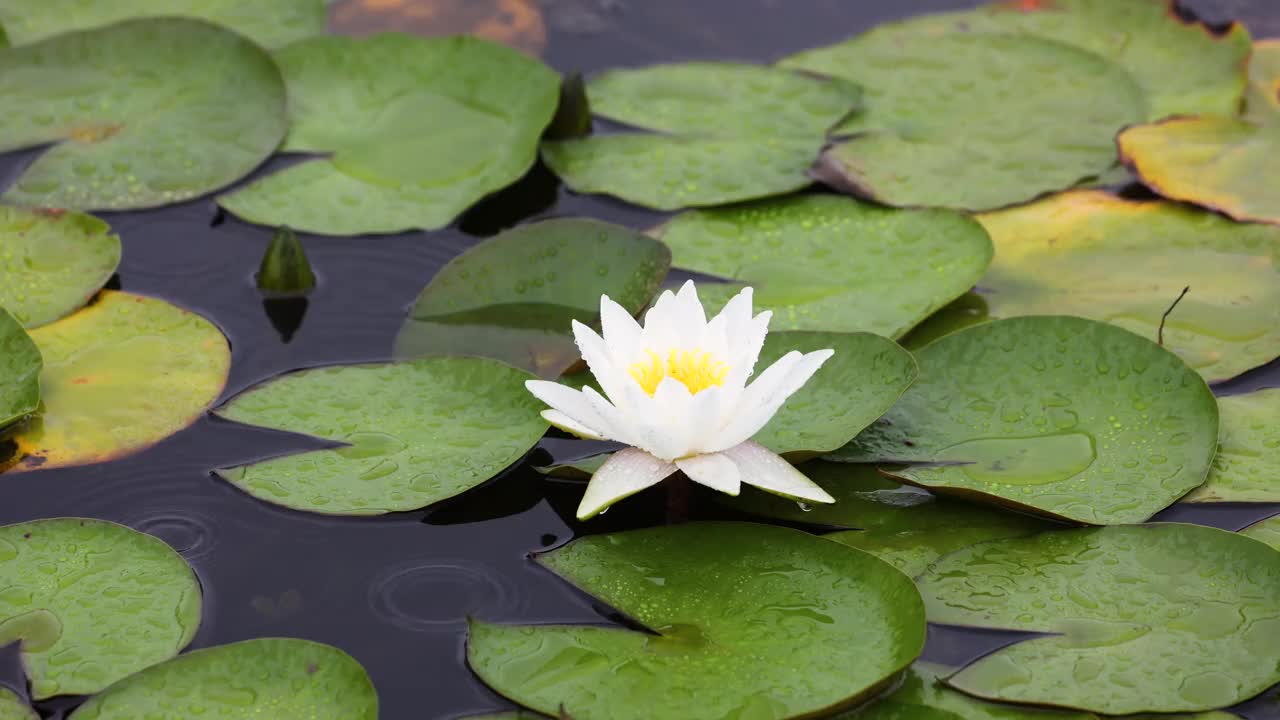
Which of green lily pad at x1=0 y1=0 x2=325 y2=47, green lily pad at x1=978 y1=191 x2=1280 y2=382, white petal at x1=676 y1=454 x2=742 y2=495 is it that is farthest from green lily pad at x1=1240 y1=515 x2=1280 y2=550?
green lily pad at x1=0 y1=0 x2=325 y2=47

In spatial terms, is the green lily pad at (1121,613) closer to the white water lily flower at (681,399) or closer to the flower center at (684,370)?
the white water lily flower at (681,399)

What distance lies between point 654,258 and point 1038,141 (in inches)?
59.1

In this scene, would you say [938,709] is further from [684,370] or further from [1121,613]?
[684,370]

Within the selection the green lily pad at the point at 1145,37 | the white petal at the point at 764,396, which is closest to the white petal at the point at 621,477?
the white petal at the point at 764,396

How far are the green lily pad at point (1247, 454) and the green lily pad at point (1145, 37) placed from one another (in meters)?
1.44

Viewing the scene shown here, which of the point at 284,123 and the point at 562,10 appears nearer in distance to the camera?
the point at 284,123

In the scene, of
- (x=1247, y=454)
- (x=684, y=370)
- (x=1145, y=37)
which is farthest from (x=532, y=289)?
(x=1145, y=37)

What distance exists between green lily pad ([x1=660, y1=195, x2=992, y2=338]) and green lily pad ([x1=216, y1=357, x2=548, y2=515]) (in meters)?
0.77

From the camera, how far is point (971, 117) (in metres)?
4.18

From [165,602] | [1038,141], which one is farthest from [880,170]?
[165,602]

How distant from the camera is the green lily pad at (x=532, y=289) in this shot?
3.29 meters

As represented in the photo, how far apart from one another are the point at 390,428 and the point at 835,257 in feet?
4.57

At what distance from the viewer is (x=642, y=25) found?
4.87 metres

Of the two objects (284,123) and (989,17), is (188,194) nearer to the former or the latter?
(284,123)
